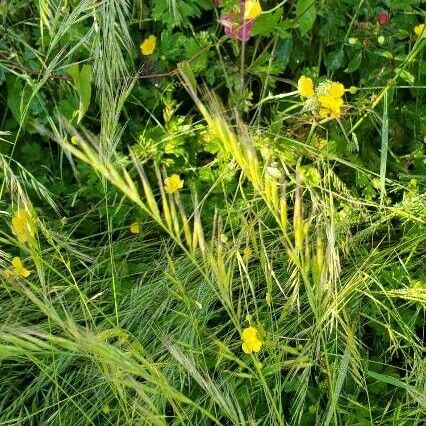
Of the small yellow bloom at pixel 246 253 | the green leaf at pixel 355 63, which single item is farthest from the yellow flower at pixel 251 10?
the small yellow bloom at pixel 246 253

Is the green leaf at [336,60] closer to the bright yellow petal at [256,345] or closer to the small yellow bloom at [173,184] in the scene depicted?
the small yellow bloom at [173,184]

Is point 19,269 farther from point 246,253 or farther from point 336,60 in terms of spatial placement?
point 336,60

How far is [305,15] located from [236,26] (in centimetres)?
15

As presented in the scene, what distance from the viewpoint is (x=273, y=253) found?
157 cm

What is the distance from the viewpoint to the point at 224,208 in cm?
165

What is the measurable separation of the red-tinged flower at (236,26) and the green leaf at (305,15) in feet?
0.33

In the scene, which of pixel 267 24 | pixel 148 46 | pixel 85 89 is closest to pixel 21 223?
pixel 85 89

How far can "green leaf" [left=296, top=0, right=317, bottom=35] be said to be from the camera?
1667 mm

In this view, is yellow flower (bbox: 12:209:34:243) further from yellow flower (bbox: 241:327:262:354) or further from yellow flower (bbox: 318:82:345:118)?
yellow flower (bbox: 318:82:345:118)

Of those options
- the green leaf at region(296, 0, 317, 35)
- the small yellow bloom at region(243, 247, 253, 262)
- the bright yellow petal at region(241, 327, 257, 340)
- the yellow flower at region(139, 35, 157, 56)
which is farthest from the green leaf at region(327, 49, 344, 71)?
the bright yellow petal at region(241, 327, 257, 340)

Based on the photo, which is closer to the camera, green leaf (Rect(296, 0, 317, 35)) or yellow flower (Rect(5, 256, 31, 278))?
yellow flower (Rect(5, 256, 31, 278))

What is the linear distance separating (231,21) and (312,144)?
0.29 metres

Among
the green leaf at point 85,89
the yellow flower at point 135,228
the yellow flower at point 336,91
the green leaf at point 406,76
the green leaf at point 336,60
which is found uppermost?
the green leaf at point 85,89

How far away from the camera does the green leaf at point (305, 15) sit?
1.67 metres
